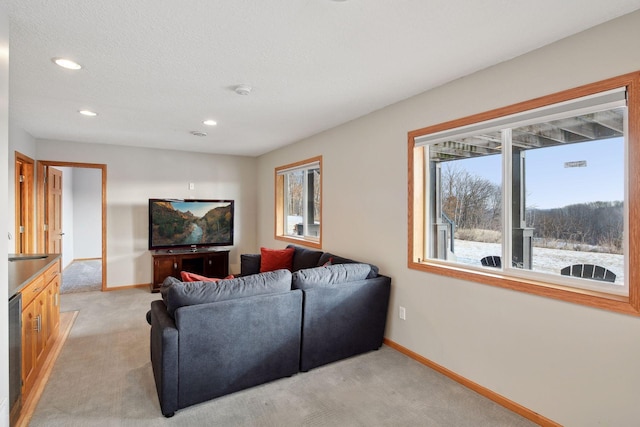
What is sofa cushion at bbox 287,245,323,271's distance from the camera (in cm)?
402

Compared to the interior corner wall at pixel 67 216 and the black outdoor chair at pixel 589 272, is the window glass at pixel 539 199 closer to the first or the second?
the black outdoor chair at pixel 589 272

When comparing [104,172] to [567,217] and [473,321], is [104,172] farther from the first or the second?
[567,217]

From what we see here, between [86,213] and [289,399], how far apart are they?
8.21 m

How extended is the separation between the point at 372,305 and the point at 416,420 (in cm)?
106

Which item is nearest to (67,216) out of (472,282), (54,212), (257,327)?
(54,212)

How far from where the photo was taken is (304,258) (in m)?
4.17

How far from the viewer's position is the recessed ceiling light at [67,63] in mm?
2256

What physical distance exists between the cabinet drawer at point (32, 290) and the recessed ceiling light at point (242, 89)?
2094mm

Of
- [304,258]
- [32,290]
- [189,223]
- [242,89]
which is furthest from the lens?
[189,223]

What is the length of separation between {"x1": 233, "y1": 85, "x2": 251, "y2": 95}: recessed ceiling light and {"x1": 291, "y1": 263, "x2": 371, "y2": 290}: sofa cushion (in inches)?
62.1

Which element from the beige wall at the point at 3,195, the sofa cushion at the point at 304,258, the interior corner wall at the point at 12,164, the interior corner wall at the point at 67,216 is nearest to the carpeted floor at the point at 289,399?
the beige wall at the point at 3,195

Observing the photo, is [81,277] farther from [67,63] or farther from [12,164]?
[67,63]

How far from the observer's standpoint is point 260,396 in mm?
2377

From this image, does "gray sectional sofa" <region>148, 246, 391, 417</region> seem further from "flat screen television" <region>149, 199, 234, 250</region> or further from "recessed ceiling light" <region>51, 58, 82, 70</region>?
"flat screen television" <region>149, 199, 234, 250</region>
